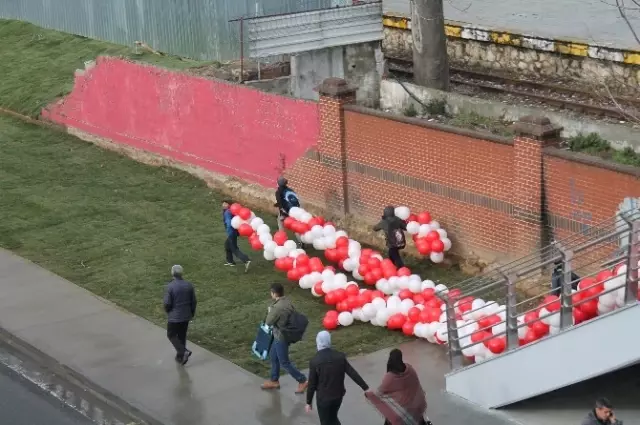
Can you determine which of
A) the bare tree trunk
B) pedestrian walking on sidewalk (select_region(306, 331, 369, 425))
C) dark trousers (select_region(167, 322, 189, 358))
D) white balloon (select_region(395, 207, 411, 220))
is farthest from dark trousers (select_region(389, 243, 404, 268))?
the bare tree trunk

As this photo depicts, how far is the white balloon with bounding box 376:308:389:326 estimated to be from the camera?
15.9 m

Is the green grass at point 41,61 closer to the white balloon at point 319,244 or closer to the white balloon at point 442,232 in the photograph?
the white balloon at point 319,244

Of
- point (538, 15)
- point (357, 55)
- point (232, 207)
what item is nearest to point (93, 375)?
point (232, 207)

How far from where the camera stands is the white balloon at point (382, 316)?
1588 cm

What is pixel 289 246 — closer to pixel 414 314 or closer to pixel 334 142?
pixel 334 142

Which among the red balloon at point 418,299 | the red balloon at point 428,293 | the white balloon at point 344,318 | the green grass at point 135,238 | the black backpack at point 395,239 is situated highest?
the black backpack at point 395,239

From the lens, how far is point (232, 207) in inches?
735

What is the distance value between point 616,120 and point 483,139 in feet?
17.5

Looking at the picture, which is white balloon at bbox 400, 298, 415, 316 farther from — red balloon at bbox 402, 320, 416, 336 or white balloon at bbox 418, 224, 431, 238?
white balloon at bbox 418, 224, 431, 238

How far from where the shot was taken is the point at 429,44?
2392cm

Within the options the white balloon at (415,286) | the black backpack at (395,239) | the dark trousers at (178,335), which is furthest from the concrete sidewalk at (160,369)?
the black backpack at (395,239)

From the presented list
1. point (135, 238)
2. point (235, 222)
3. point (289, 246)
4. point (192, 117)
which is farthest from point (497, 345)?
point (192, 117)

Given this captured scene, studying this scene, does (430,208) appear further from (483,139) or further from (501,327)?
(501,327)

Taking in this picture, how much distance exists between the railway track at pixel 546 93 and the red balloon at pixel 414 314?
7.80m
